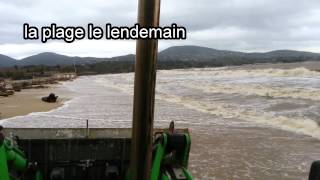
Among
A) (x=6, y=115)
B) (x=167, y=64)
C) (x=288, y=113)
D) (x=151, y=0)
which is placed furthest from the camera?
(x=167, y=64)

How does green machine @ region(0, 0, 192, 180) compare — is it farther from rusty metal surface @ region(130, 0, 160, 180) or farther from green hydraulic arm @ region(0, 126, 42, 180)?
rusty metal surface @ region(130, 0, 160, 180)

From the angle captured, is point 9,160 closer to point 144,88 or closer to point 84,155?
point 84,155

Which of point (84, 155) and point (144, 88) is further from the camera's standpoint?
point (84, 155)

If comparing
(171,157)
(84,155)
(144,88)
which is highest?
(144,88)

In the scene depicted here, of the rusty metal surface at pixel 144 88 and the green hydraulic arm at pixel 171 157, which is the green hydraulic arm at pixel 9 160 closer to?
the green hydraulic arm at pixel 171 157

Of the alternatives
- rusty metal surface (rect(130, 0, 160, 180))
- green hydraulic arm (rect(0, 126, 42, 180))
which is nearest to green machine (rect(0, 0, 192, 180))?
green hydraulic arm (rect(0, 126, 42, 180))

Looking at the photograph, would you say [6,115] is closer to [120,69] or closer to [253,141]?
[253,141]

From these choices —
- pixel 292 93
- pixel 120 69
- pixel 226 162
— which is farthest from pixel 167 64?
pixel 226 162

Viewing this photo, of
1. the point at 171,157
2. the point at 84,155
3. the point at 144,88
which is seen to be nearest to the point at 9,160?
the point at 84,155

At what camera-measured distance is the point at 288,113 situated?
20.4 m

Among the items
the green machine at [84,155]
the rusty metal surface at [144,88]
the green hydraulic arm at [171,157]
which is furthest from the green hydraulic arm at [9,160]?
the rusty metal surface at [144,88]

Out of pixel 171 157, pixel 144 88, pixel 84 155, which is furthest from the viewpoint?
pixel 84 155

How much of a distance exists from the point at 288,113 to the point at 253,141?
7743mm

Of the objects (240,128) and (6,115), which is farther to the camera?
(6,115)
